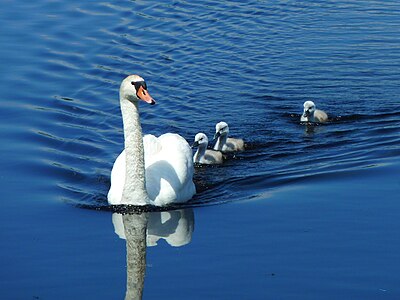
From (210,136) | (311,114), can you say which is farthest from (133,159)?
(311,114)

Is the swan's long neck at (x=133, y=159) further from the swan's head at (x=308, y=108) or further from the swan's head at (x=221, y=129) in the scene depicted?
the swan's head at (x=308, y=108)

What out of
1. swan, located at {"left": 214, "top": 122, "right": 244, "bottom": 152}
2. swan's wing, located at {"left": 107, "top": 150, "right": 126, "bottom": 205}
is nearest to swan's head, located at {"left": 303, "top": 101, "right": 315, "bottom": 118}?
swan, located at {"left": 214, "top": 122, "right": 244, "bottom": 152}

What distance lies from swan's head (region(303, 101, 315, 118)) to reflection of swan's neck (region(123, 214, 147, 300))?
479cm

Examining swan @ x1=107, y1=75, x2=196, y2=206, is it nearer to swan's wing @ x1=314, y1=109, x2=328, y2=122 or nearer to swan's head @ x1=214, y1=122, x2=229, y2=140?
swan's head @ x1=214, y1=122, x2=229, y2=140

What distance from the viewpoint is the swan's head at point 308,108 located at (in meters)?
17.5

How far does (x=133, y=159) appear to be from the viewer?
1353cm

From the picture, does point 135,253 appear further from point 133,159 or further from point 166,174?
point 166,174

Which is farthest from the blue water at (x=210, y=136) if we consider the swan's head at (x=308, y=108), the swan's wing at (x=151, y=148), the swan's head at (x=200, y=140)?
the swan's wing at (x=151, y=148)

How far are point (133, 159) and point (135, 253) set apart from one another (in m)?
1.71

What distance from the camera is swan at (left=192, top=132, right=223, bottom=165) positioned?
16.2 metres

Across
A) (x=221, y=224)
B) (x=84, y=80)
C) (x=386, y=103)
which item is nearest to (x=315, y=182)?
(x=221, y=224)

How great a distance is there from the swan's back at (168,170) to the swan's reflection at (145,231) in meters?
0.26

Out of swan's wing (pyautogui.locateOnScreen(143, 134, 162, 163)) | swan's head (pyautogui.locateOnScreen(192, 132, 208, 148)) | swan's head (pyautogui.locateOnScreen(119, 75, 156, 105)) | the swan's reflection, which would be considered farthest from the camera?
swan's head (pyautogui.locateOnScreen(192, 132, 208, 148))

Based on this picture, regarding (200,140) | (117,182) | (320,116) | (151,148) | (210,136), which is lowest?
(117,182)
